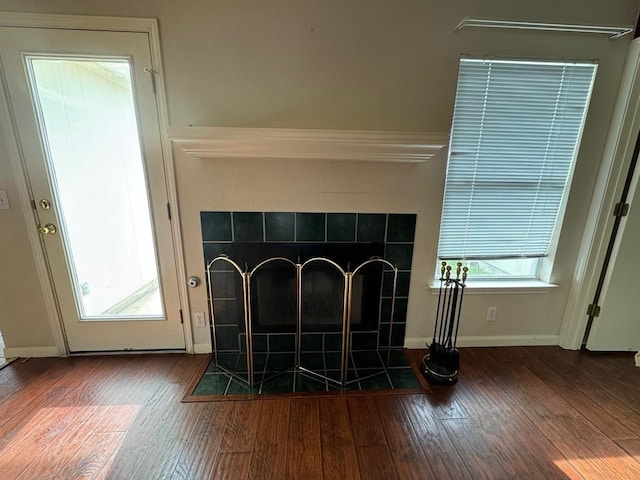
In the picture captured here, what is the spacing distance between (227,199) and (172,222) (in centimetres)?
39

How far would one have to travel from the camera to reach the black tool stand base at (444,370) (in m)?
1.71

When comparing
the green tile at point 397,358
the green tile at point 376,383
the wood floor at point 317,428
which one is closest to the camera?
the wood floor at point 317,428

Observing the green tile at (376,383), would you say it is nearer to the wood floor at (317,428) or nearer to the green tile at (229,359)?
the wood floor at (317,428)

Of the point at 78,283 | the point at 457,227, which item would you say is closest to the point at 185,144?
the point at 78,283

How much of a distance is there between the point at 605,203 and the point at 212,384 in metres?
2.79

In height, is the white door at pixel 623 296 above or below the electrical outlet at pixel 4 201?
below

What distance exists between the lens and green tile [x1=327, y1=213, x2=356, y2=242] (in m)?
1.81

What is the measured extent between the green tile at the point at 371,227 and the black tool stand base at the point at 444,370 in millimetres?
842

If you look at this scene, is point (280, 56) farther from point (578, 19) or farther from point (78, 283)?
point (78, 283)

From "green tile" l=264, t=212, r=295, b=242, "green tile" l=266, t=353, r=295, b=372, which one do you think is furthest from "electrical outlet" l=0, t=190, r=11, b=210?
"green tile" l=266, t=353, r=295, b=372

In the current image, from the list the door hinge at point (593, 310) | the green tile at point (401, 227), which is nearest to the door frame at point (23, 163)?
the green tile at point (401, 227)

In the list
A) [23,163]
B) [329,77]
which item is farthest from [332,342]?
[23,163]

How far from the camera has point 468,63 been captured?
1656mm

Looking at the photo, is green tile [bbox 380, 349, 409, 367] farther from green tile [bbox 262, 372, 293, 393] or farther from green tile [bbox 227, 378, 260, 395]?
green tile [bbox 227, 378, 260, 395]
